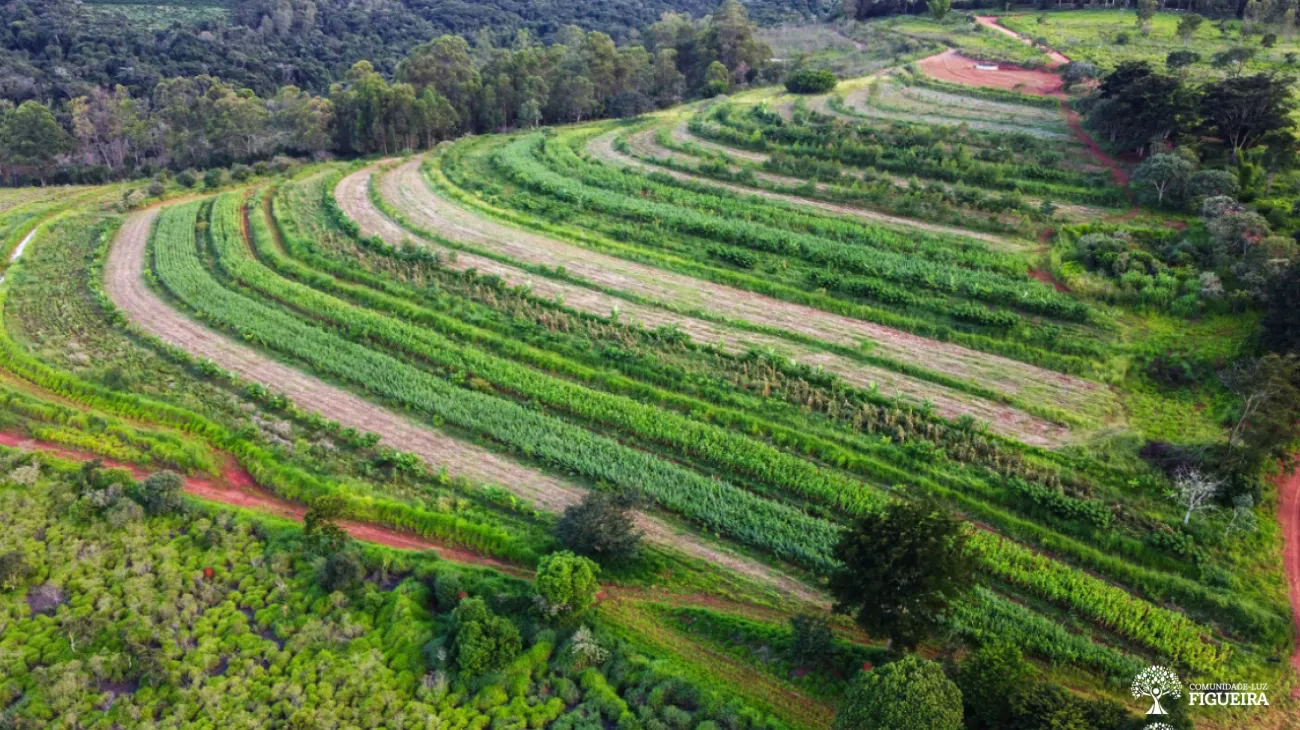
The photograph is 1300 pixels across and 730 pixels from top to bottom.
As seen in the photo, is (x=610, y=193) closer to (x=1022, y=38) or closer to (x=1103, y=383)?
(x=1103, y=383)

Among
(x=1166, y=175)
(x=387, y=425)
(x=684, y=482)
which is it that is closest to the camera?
(x=684, y=482)

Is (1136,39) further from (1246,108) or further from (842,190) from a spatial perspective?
(842,190)

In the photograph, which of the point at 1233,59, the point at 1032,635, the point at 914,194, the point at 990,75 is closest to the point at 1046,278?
the point at 914,194

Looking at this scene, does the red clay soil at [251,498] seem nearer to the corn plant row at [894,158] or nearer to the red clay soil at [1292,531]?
the red clay soil at [1292,531]

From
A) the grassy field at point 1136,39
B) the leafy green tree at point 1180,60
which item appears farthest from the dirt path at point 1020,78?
the leafy green tree at point 1180,60

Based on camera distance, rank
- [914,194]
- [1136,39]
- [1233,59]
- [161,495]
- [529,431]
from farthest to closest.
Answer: [1136,39] → [1233,59] → [914,194] → [529,431] → [161,495]

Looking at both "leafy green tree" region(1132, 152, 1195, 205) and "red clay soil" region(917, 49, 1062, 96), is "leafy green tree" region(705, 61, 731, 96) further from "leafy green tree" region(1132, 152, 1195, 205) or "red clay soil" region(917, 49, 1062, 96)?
"leafy green tree" region(1132, 152, 1195, 205)
